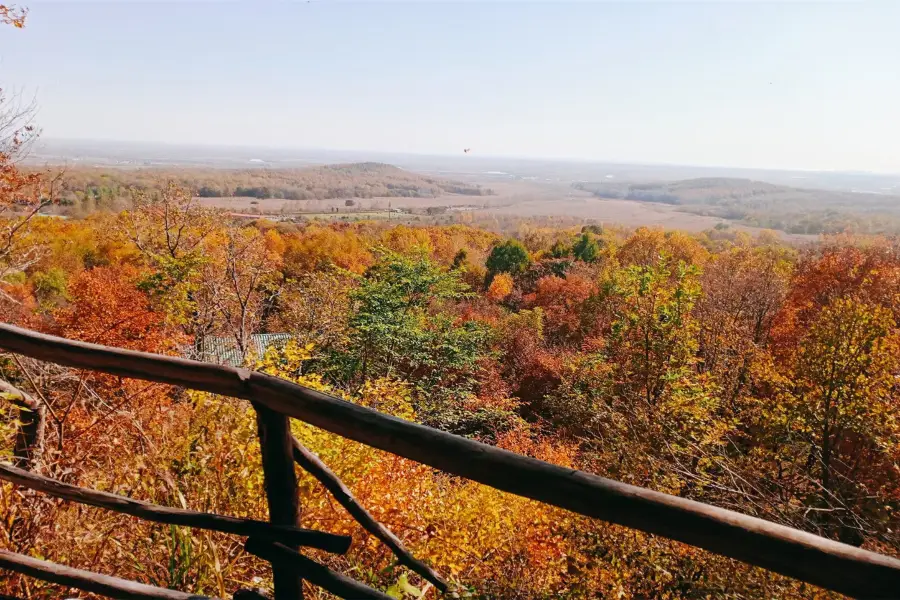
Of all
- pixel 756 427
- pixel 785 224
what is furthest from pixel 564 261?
pixel 785 224

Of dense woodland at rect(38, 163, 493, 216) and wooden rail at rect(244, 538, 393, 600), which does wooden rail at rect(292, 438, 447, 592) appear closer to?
wooden rail at rect(244, 538, 393, 600)

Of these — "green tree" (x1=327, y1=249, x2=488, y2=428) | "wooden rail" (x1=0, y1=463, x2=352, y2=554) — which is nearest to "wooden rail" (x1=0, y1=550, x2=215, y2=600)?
"wooden rail" (x1=0, y1=463, x2=352, y2=554)

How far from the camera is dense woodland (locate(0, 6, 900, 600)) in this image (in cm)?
357

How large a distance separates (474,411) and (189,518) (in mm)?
19022

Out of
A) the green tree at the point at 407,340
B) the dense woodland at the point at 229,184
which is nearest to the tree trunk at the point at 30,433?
the green tree at the point at 407,340

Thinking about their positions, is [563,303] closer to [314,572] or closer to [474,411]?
[474,411]

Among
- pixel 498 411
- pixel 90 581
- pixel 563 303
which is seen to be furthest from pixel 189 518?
pixel 563 303

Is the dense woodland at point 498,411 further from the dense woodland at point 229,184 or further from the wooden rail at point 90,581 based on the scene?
the dense woodland at point 229,184

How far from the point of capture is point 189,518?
176 centimetres

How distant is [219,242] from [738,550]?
97.0 ft

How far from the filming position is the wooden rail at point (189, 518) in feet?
4.98

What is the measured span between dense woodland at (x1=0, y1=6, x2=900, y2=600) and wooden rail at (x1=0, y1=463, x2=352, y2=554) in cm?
96

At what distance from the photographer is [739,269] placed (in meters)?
27.8

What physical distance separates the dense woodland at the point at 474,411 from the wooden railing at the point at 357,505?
952 mm
